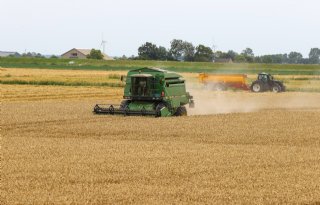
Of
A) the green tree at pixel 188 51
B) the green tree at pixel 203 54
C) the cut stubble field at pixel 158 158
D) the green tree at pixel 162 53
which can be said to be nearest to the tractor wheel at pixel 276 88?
the cut stubble field at pixel 158 158

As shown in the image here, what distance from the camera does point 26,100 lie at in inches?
1484

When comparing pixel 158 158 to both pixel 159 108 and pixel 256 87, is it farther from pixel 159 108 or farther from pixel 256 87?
pixel 256 87

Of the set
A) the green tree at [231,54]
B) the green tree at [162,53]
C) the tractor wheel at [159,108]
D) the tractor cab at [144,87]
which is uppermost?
the tractor cab at [144,87]

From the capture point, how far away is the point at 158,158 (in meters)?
16.5

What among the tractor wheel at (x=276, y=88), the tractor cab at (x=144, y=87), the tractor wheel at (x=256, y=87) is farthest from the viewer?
the tractor wheel at (x=256, y=87)

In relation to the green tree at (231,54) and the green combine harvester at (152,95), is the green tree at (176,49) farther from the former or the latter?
the green combine harvester at (152,95)

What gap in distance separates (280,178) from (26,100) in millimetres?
25918

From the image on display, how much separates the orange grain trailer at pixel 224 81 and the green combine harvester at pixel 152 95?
80.5 ft

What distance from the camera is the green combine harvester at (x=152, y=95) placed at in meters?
27.9

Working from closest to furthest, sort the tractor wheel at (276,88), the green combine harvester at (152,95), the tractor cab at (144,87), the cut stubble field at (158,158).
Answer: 1. the cut stubble field at (158,158)
2. the green combine harvester at (152,95)
3. the tractor cab at (144,87)
4. the tractor wheel at (276,88)

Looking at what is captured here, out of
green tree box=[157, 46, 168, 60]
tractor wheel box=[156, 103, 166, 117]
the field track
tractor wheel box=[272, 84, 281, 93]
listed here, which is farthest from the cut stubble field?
green tree box=[157, 46, 168, 60]

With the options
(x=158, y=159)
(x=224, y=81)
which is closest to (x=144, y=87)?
(x=158, y=159)

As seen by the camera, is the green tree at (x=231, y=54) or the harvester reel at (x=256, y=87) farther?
the green tree at (x=231, y=54)

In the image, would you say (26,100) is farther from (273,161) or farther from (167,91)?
(273,161)
